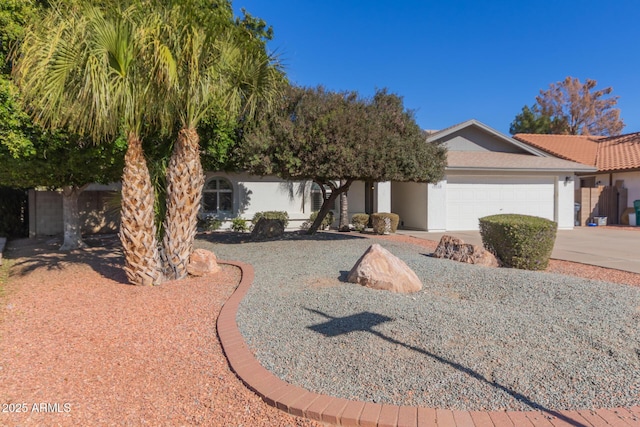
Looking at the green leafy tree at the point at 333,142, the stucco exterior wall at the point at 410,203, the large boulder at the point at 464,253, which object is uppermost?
the green leafy tree at the point at 333,142

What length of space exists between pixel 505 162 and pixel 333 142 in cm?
1161

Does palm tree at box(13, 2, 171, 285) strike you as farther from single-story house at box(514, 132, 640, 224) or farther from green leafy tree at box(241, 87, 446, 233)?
single-story house at box(514, 132, 640, 224)

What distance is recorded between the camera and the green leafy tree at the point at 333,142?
9.83m

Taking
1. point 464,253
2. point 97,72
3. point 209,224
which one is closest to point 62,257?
point 97,72

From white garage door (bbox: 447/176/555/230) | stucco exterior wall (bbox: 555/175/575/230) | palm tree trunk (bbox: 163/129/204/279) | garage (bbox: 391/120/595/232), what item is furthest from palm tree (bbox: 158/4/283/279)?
stucco exterior wall (bbox: 555/175/575/230)

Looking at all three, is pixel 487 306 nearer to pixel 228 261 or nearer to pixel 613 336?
pixel 613 336

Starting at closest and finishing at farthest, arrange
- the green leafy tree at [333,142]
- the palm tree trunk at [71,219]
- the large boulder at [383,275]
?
the large boulder at [383,275], the green leafy tree at [333,142], the palm tree trunk at [71,219]

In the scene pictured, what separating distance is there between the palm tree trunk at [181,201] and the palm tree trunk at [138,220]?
33 centimetres

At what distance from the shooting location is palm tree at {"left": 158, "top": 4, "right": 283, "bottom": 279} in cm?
654

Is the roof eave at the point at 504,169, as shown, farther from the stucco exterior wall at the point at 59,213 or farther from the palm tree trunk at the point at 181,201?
the stucco exterior wall at the point at 59,213

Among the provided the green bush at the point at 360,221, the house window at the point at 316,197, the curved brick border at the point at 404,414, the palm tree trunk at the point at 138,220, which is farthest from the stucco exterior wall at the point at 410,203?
the curved brick border at the point at 404,414

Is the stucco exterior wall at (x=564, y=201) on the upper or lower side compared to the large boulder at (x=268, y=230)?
upper

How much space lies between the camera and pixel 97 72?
5754mm

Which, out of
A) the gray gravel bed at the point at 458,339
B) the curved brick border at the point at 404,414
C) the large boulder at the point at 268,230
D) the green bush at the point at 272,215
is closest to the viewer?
the curved brick border at the point at 404,414
